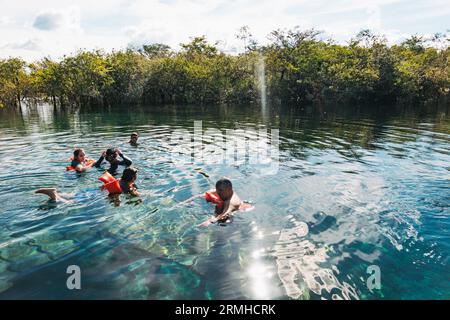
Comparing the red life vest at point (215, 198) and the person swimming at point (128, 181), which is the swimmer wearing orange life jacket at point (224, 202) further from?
the person swimming at point (128, 181)

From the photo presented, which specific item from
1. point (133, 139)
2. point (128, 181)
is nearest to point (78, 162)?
point (128, 181)

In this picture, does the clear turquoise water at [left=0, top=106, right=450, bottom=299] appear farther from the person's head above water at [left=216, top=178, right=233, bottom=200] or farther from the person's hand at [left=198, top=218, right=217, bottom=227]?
the person's head above water at [left=216, top=178, right=233, bottom=200]

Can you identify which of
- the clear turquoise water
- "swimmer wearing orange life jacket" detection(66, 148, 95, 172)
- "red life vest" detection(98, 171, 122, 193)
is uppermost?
"swimmer wearing orange life jacket" detection(66, 148, 95, 172)

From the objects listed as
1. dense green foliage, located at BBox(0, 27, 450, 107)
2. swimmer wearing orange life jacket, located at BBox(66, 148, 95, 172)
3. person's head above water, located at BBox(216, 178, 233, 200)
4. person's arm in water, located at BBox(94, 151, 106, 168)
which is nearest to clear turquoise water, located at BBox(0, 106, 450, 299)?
swimmer wearing orange life jacket, located at BBox(66, 148, 95, 172)

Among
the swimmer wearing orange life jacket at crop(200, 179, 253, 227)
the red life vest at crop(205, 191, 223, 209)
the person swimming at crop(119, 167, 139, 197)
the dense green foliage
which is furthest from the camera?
the dense green foliage

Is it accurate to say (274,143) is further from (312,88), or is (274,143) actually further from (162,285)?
(312,88)

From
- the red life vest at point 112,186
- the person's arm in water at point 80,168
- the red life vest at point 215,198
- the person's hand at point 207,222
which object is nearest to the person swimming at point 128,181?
the red life vest at point 112,186

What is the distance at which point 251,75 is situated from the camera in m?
52.3

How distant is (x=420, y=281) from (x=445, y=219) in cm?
311

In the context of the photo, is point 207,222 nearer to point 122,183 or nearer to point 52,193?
point 122,183

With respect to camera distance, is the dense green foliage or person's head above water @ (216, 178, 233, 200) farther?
the dense green foliage

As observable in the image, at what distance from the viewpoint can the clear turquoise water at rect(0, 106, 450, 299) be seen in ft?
17.2
